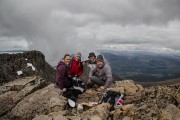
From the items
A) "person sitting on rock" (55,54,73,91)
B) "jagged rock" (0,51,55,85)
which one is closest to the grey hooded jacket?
"person sitting on rock" (55,54,73,91)

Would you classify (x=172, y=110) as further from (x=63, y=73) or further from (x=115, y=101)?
(x=63, y=73)

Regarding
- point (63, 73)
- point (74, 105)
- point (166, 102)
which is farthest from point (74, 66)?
point (166, 102)

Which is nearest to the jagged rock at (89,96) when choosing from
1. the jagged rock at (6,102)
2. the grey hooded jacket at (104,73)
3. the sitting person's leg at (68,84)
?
the sitting person's leg at (68,84)

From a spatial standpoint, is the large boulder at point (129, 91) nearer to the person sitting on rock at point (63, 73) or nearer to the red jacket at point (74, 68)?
the red jacket at point (74, 68)

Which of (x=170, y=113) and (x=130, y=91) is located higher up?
(x=130, y=91)

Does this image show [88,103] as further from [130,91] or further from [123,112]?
Result: [130,91]

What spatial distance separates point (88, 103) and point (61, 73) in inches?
143

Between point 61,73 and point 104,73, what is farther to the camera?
point 104,73

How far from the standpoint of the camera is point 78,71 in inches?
906

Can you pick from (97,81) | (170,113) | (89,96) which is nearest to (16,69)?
(89,96)

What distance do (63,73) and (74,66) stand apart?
206cm

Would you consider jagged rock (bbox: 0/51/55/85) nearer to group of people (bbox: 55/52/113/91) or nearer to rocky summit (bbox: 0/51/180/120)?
rocky summit (bbox: 0/51/180/120)

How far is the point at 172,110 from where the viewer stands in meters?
16.2

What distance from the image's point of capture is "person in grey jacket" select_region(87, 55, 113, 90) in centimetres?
2125
